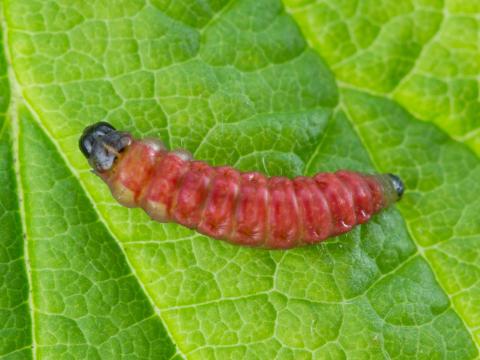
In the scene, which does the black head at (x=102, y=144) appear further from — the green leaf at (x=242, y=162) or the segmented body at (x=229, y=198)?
the green leaf at (x=242, y=162)

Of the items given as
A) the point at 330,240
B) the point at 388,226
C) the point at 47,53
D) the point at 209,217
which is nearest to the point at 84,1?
the point at 47,53

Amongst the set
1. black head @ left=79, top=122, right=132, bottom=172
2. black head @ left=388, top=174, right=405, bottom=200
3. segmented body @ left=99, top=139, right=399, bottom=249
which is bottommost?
black head @ left=388, top=174, right=405, bottom=200

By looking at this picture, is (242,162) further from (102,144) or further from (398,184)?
(398,184)

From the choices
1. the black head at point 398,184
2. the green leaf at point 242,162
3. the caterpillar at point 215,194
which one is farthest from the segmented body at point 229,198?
the black head at point 398,184

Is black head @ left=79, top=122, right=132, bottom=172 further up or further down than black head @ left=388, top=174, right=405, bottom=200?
further up

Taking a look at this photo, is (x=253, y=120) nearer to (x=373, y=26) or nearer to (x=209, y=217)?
(x=209, y=217)

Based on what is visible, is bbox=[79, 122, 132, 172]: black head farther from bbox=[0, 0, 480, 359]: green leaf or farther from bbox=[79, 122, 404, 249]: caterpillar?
bbox=[0, 0, 480, 359]: green leaf

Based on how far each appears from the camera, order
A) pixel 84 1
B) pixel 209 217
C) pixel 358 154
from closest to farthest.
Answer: pixel 209 217, pixel 84 1, pixel 358 154

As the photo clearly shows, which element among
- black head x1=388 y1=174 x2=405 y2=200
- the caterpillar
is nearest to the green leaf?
black head x1=388 y1=174 x2=405 y2=200

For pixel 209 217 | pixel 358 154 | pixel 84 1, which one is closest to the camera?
pixel 209 217
